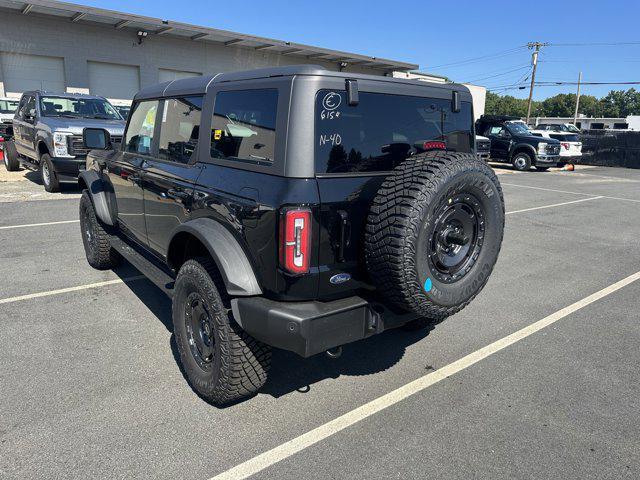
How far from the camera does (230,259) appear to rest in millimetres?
2639

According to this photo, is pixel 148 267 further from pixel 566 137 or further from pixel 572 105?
pixel 572 105

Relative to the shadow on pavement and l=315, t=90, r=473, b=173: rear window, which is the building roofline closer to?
the shadow on pavement

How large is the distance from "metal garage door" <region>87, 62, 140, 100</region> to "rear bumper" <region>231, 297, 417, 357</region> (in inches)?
887

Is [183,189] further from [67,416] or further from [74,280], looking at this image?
[74,280]

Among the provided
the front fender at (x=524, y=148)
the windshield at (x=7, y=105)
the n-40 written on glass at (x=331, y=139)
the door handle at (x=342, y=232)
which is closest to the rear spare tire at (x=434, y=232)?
the door handle at (x=342, y=232)

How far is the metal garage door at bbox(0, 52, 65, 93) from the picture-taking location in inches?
773

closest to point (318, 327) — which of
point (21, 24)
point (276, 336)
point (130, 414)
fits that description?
point (276, 336)

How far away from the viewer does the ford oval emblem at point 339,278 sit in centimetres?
262

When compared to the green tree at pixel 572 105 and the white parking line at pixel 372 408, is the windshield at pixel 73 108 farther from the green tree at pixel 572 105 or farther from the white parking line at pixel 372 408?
the green tree at pixel 572 105

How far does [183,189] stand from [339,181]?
121cm

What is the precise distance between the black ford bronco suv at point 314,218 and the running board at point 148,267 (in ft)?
1.00

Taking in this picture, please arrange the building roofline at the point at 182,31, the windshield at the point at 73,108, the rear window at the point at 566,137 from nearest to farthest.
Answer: the windshield at the point at 73,108 < the building roofline at the point at 182,31 < the rear window at the point at 566,137

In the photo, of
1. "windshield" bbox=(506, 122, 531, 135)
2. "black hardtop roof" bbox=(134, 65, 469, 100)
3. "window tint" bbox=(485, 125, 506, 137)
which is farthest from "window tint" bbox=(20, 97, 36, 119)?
"windshield" bbox=(506, 122, 531, 135)

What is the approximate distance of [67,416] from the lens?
281 centimetres
